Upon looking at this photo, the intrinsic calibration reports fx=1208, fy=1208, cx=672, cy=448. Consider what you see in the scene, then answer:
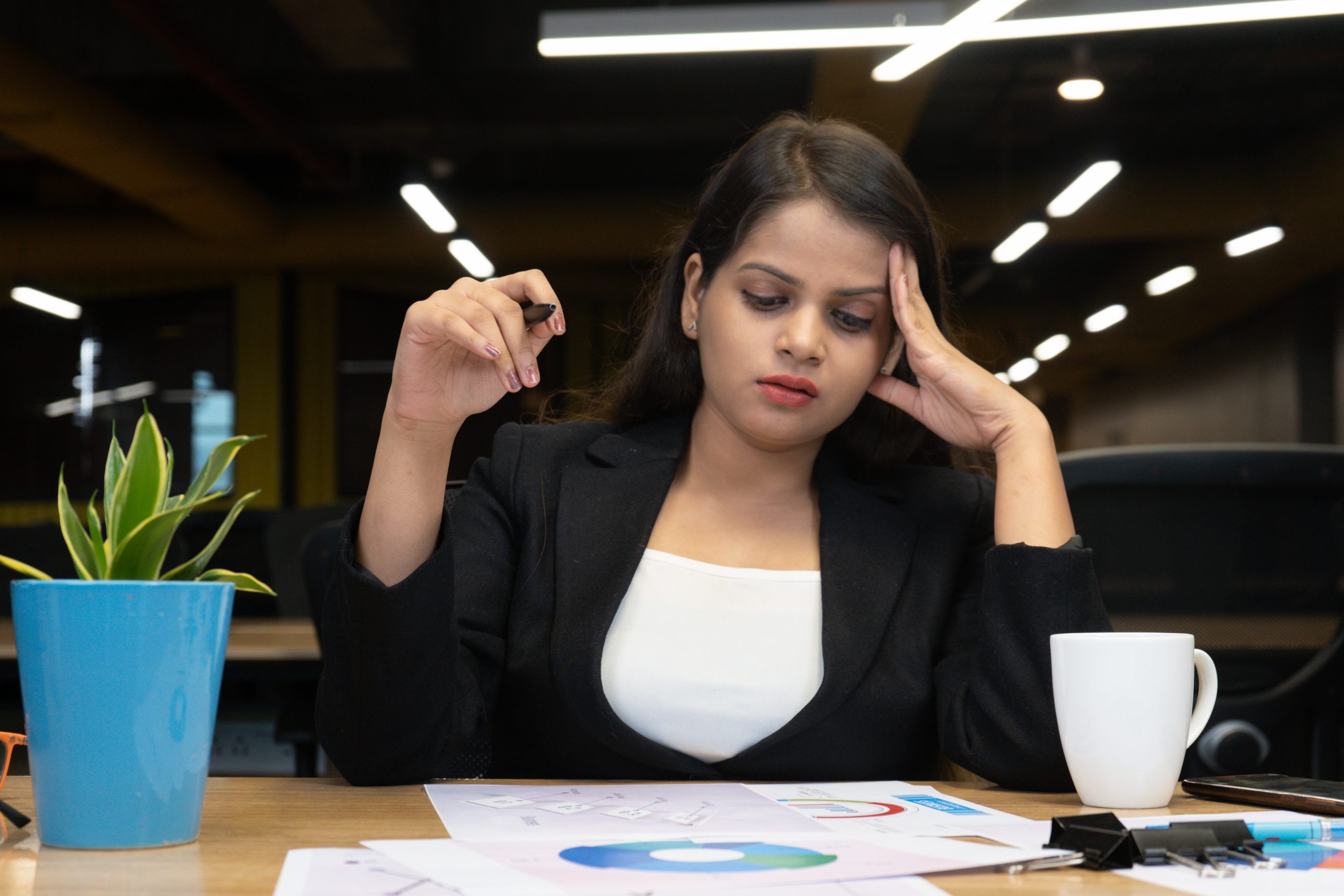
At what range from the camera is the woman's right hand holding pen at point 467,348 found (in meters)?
0.88

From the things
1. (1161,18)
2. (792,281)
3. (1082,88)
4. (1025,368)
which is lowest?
(792,281)

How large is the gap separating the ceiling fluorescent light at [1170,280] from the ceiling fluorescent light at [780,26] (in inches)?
180

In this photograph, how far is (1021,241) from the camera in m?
6.98

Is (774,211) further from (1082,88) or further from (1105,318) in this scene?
(1105,318)

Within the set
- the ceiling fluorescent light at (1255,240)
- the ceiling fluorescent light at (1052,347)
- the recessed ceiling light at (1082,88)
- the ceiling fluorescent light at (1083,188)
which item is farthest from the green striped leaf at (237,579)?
the ceiling fluorescent light at (1052,347)

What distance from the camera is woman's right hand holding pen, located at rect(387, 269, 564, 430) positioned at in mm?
883

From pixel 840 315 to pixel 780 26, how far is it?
298cm

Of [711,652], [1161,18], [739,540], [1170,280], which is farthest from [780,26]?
[1170,280]

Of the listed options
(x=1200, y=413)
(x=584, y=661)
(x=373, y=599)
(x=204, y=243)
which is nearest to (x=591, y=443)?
(x=584, y=661)

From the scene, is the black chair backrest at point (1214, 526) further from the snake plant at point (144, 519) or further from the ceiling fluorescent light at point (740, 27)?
the ceiling fluorescent light at point (740, 27)

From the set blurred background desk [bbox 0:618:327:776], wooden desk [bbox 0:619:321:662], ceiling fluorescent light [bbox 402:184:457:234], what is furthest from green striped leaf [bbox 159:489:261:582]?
ceiling fluorescent light [bbox 402:184:457:234]

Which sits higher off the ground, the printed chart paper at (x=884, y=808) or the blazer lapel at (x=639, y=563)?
the blazer lapel at (x=639, y=563)

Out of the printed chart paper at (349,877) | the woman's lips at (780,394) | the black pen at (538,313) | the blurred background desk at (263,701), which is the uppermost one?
the black pen at (538,313)

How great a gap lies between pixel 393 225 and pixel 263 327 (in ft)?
4.75
